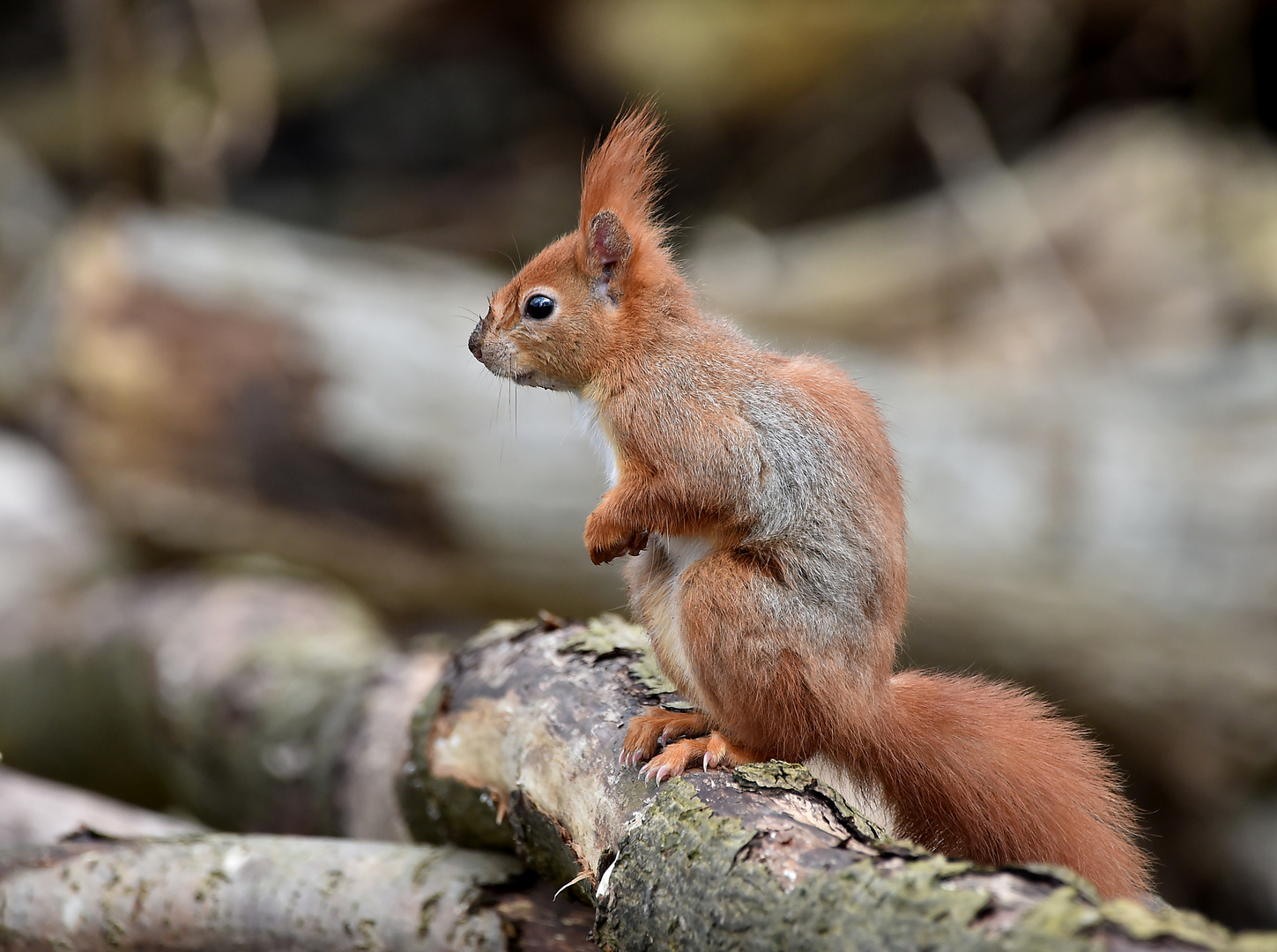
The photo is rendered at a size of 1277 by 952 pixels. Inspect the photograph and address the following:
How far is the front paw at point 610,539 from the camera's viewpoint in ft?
6.48

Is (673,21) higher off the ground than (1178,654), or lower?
higher

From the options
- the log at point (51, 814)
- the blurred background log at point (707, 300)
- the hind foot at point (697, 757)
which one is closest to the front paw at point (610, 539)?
the hind foot at point (697, 757)

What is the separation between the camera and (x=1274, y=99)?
22.0 ft

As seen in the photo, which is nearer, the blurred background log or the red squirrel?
the red squirrel

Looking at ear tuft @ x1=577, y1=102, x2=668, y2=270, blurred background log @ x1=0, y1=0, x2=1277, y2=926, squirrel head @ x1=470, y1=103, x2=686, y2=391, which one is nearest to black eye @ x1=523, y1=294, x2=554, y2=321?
squirrel head @ x1=470, y1=103, x2=686, y2=391

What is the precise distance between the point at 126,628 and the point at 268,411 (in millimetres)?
990

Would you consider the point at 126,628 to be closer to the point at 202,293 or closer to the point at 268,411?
the point at 268,411

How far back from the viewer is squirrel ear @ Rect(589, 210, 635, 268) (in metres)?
2.18

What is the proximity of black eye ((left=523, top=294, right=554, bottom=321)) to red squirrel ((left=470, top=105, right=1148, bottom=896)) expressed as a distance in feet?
0.17

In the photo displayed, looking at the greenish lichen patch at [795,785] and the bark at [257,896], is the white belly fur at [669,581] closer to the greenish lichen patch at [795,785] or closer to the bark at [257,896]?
the greenish lichen patch at [795,785]

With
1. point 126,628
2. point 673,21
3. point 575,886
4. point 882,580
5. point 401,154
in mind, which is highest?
point 673,21

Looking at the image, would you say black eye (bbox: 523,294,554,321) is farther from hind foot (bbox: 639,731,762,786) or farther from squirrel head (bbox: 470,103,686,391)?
hind foot (bbox: 639,731,762,786)

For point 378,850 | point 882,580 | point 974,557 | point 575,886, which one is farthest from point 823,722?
point 974,557

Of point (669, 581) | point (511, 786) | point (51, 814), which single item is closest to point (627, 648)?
point (669, 581)
